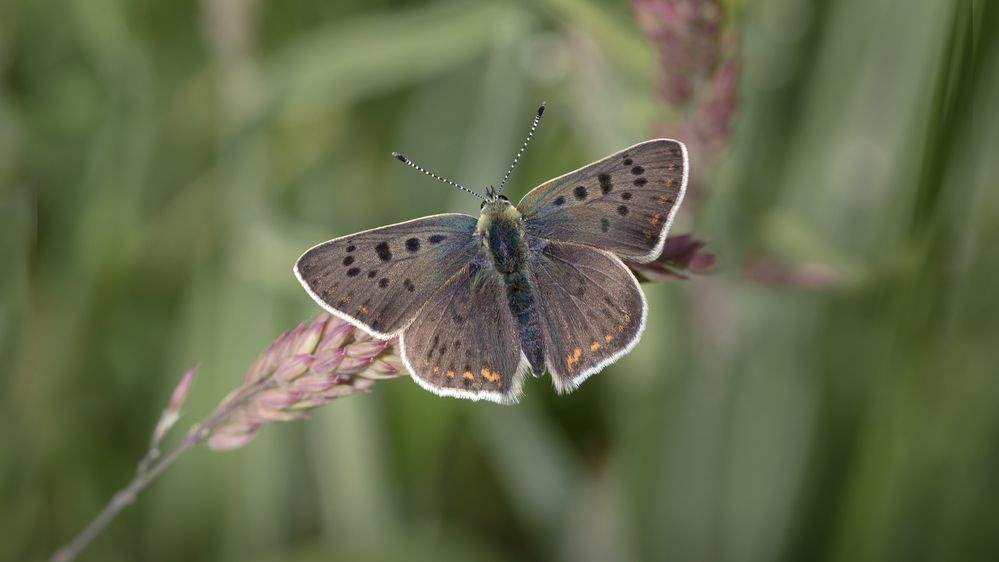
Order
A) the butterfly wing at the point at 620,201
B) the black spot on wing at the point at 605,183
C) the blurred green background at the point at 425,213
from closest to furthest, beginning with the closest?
1. the butterfly wing at the point at 620,201
2. the black spot on wing at the point at 605,183
3. the blurred green background at the point at 425,213

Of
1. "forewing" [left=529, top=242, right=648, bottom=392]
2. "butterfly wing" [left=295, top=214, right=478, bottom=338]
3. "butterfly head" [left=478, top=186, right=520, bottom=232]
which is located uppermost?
"butterfly head" [left=478, top=186, right=520, bottom=232]

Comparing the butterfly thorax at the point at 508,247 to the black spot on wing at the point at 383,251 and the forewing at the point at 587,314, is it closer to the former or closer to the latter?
the forewing at the point at 587,314

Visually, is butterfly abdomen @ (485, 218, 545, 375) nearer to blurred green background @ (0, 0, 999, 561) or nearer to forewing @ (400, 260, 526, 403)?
forewing @ (400, 260, 526, 403)

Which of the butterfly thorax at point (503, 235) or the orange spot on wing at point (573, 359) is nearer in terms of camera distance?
the orange spot on wing at point (573, 359)

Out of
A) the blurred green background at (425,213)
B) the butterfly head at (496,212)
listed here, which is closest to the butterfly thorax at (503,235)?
the butterfly head at (496,212)

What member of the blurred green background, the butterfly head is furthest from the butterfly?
the blurred green background

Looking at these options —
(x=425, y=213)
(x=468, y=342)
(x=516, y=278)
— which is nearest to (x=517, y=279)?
(x=516, y=278)

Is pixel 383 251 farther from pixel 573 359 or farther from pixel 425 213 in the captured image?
pixel 425 213
